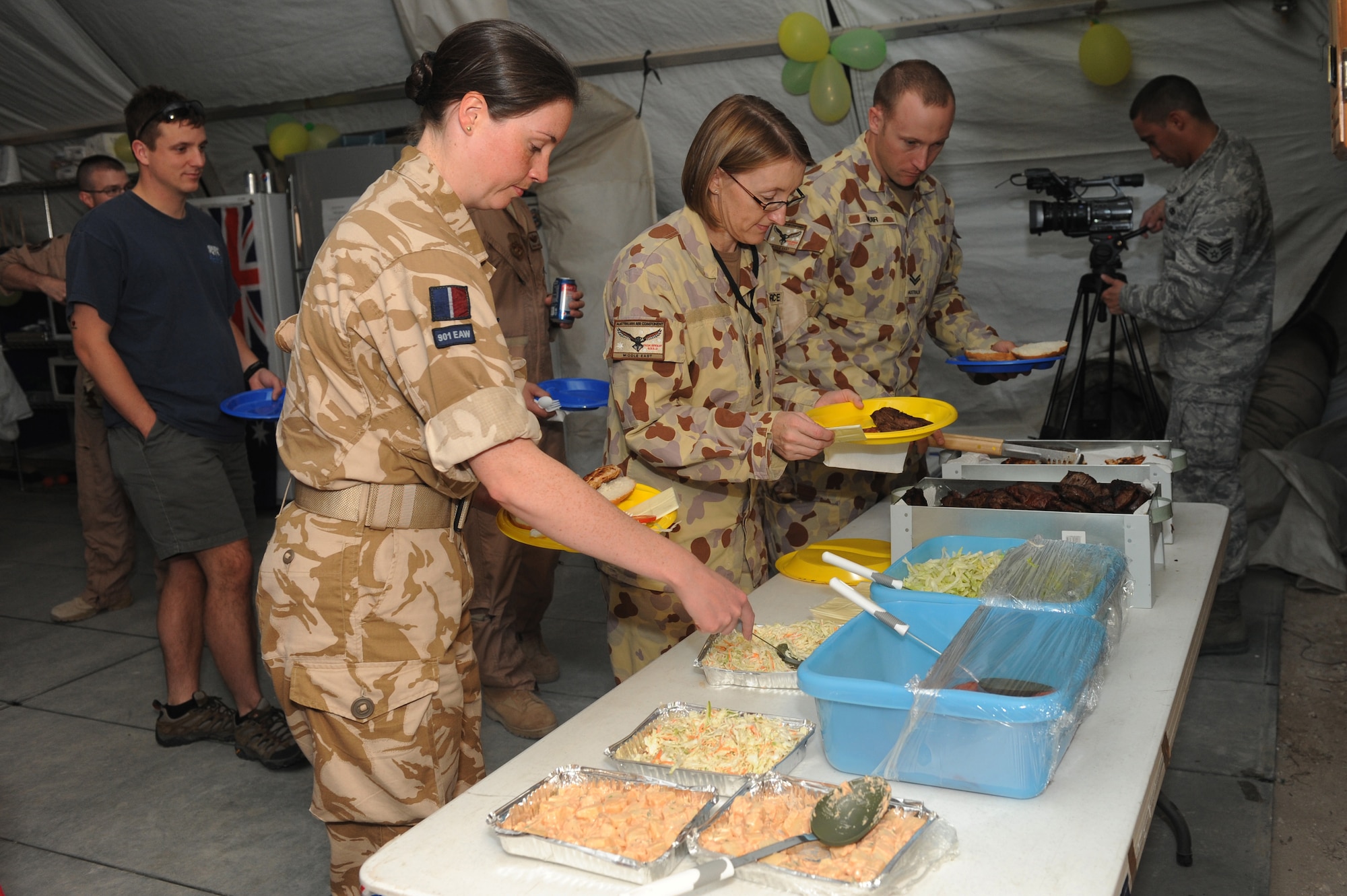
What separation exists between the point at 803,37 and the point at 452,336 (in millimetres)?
3347

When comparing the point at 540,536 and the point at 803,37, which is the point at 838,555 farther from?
the point at 803,37

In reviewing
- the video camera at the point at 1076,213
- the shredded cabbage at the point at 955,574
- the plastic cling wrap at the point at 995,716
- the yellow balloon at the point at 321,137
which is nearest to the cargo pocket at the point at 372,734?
the plastic cling wrap at the point at 995,716

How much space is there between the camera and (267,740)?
3.13 m

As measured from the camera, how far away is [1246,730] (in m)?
3.12

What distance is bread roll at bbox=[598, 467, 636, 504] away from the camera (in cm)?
180

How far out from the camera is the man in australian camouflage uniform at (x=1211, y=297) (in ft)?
11.9

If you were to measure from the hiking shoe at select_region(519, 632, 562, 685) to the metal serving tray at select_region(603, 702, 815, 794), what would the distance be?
2264mm

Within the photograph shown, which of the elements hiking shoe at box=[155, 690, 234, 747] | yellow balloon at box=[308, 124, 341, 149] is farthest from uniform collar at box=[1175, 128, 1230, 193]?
yellow balloon at box=[308, 124, 341, 149]

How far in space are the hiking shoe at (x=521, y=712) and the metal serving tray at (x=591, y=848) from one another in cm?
197

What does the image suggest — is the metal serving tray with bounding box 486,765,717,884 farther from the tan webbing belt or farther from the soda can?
the soda can

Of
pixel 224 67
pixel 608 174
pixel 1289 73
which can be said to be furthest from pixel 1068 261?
pixel 224 67

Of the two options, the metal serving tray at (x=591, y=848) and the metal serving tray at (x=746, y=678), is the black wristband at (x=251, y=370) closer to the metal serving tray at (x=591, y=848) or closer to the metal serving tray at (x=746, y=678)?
the metal serving tray at (x=746, y=678)

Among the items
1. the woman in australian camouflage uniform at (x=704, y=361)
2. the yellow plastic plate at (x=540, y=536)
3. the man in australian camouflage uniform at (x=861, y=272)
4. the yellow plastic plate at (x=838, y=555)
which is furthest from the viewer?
the man in australian camouflage uniform at (x=861, y=272)

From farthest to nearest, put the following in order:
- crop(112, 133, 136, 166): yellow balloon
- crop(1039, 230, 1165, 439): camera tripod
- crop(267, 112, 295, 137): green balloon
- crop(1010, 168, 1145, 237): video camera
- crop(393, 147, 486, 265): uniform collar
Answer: crop(112, 133, 136, 166): yellow balloon < crop(267, 112, 295, 137): green balloon < crop(1039, 230, 1165, 439): camera tripod < crop(1010, 168, 1145, 237): video camera < crop(393, 147, 486, 265): uniform collar
